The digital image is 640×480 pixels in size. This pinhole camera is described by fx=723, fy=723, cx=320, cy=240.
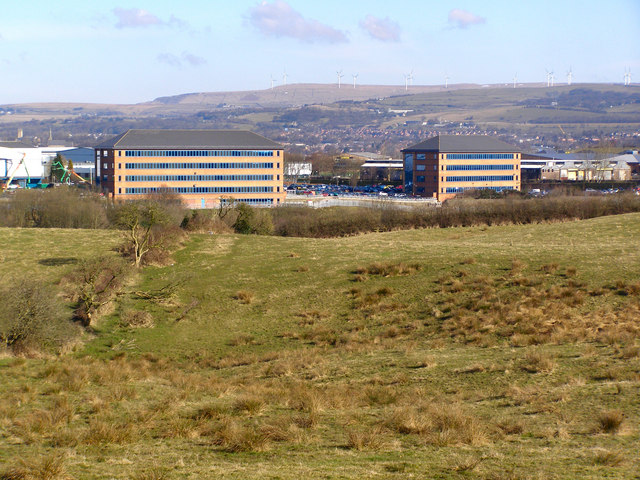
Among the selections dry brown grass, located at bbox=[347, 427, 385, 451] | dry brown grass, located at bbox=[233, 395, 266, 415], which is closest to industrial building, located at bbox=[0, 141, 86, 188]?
dry brown grass, located at bbox=[233, 395, 266, 415]

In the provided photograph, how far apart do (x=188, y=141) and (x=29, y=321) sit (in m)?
87.4

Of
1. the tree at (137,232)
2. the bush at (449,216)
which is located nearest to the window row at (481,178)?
the bush at (449,216)

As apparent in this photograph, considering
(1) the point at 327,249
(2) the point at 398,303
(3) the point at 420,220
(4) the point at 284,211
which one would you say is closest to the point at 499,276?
(2) the point at 398,303

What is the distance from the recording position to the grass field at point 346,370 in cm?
1303

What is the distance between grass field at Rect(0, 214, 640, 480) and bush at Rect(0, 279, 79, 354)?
3.27 feet

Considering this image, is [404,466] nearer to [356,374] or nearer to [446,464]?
[446,464]

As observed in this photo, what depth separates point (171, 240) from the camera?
1649 inches

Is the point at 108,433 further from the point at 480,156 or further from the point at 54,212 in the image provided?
the point at 480,156

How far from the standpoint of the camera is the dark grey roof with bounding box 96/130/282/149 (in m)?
107

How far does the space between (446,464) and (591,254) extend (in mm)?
25968

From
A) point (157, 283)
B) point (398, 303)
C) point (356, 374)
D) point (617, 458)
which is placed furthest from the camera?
point (157, 283)

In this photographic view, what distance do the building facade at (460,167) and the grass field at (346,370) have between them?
79.2 m

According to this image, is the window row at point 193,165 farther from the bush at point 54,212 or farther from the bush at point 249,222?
the bush at point 249,222

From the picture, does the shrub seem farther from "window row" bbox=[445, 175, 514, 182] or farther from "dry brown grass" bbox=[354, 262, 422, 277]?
"window row" bbox=[445, 175, 514, 182]
